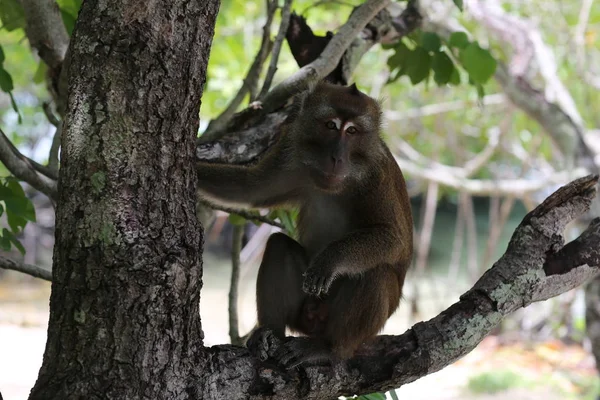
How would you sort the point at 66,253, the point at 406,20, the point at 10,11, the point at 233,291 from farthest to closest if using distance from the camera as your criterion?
the point at 406,20 → the point at 233,291 → the point at 10,11 → the point at 66,253

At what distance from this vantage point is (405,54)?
13.8ft

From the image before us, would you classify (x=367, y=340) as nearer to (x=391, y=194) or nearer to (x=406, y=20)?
(x=391, y=194)

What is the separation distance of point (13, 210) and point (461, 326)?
6.35 ft

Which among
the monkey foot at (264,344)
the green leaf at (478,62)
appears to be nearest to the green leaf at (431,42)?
the green leaf at (478,62)

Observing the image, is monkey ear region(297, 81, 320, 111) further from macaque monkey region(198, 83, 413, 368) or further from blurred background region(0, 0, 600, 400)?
blurred background region(0, 0, 600, 400)

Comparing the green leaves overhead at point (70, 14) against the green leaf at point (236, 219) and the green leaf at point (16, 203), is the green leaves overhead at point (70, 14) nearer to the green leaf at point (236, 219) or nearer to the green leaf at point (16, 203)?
the green leaf at point (16, 203)

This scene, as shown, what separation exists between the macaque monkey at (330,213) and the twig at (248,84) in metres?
0.31

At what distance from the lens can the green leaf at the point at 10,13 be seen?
3600 mm

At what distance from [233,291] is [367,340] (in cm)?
127

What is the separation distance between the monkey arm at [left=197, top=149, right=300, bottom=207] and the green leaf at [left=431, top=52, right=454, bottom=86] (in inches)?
39.7

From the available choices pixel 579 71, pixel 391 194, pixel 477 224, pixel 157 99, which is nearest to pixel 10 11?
pixel 157 99

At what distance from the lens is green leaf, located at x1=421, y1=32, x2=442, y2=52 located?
4.02 metres

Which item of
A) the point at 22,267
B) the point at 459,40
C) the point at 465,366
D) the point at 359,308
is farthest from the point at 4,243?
the point at 465,366

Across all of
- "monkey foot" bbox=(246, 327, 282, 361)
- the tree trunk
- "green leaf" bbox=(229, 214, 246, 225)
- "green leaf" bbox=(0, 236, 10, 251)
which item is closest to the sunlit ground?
"green leaf" bbox=(229, 214, 246, 225)
